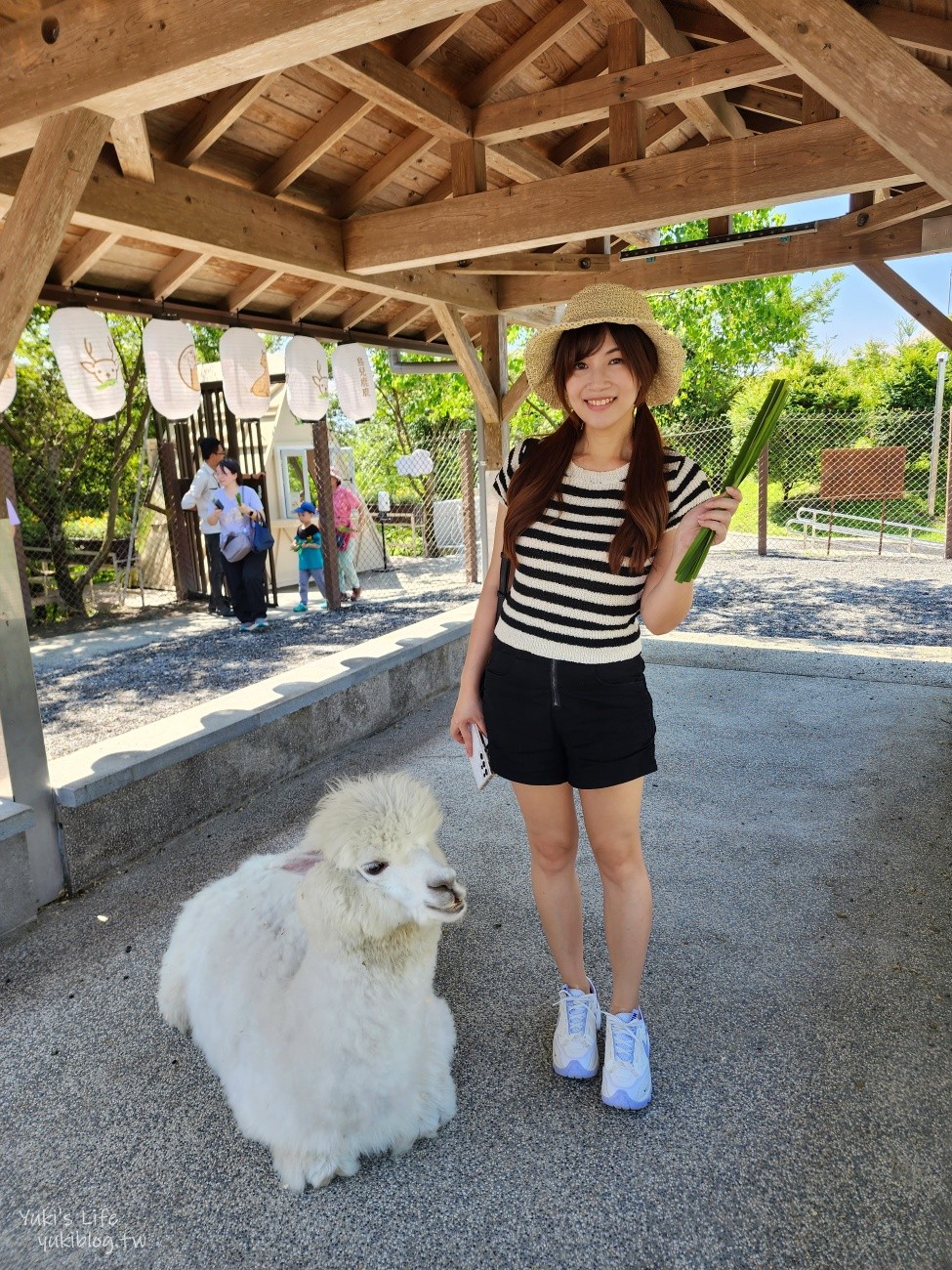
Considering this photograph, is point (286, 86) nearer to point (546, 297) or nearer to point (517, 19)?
point (517, 19)

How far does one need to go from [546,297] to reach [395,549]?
377 inches

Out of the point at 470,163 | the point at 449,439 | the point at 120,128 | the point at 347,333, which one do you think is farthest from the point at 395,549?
the point at 120,128

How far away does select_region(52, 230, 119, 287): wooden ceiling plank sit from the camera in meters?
4.24

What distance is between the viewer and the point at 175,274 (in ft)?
16.2

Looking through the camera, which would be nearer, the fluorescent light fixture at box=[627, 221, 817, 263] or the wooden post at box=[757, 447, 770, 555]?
the fluorescent light fixture at box=[627, 221, 817, 263]

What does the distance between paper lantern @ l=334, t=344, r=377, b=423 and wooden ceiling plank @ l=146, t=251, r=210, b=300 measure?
67.6 inches

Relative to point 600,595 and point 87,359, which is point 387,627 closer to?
point 87,359

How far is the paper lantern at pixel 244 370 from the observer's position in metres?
5.77

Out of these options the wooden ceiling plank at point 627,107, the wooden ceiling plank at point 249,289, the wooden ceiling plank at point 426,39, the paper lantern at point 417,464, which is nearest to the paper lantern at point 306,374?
the wooden ceiling plank at point 249,289

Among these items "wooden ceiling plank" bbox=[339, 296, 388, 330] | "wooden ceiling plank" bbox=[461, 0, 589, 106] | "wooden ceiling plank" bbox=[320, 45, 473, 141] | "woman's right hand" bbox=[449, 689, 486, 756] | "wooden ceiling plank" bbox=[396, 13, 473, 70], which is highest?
"wooden ceiling plank" bbox=[461, 0, 589, 106]

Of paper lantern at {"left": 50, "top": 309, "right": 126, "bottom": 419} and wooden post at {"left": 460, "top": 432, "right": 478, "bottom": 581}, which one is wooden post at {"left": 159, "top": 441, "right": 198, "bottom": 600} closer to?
wooden post at {"left": 460, "top": 432, "right": 478, "bottom": 581}

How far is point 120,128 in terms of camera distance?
3387 millimetres

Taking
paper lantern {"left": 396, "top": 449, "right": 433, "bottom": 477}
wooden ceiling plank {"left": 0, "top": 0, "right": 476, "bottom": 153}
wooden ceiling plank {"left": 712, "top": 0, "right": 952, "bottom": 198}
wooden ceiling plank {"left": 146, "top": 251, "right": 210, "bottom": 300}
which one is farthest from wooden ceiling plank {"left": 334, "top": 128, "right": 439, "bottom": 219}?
paper lantern {"left": 396, "top": 449, "right": 433, "bottom": 477}

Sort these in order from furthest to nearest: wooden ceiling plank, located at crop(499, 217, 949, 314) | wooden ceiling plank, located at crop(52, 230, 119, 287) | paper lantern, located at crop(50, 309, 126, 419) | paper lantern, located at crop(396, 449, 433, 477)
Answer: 1. paper lantern, located at crop(396, 449, 433, 477)
2. wooden ceiling plank, located at crop(499, 217, 949, 314)
3. paper lantern, located at crop(50, 309, 126, 419)
4. wooden ceiling plank, located at crop(52, 230, 119, 287)
